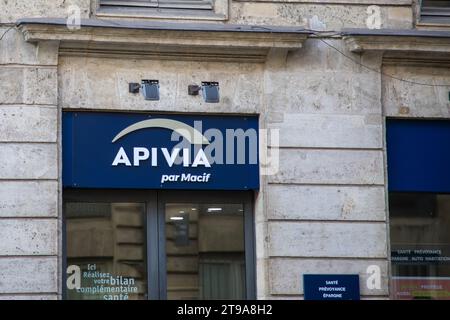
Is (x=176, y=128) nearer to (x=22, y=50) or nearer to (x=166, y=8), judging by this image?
(x=166, y=8)

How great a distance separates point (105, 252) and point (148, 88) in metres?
2.16

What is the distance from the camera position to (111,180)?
14.5m

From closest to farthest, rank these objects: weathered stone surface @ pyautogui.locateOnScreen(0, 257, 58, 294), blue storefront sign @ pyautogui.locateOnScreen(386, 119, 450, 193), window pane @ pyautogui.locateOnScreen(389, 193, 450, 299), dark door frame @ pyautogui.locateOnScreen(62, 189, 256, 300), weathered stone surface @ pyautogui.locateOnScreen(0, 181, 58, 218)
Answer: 1. weathered stone surface @ pyautogui.locateOnScreen(0, 257, 58, 294)
2. weathered stone surface @ pyautogui.locateOnScreen(0, 181, 58, 218)
3. dark door frame @ pyautogui.locateOnScreen(62, 189, 256, 300)
4. window pane @ pyautogui.locateOnScreen(389, 193, 450, 299)
5. blue storefront sign @ pyautogui.locateOnScreen(386, 119, 450, 193)

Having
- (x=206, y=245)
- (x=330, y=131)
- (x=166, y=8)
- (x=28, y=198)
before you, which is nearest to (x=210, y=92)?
(x=166, y=8)

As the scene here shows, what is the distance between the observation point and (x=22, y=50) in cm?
1438

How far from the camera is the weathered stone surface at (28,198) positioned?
552 inches

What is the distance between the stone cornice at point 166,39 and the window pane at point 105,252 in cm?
200

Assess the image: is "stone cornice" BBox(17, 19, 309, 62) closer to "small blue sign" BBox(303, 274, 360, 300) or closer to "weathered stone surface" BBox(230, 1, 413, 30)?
"weathered stone surface" BBox(230, 1, 413, 30)

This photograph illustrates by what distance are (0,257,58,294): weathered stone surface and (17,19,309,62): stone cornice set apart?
8.82 feet

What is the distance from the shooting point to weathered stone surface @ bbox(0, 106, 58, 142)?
14188 millimetres

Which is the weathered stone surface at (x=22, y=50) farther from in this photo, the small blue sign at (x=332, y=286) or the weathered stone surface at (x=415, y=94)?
the weathered stone surface at (x=415, y=94)

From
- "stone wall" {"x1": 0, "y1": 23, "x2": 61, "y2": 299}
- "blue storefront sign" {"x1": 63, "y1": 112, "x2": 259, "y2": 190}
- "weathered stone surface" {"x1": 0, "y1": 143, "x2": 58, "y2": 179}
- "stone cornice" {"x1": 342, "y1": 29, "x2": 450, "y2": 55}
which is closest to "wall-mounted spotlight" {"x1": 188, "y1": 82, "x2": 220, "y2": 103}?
"blue storefront sign" {"x1": 63, "y1": 112, "x2": 259, "y2": 190}
